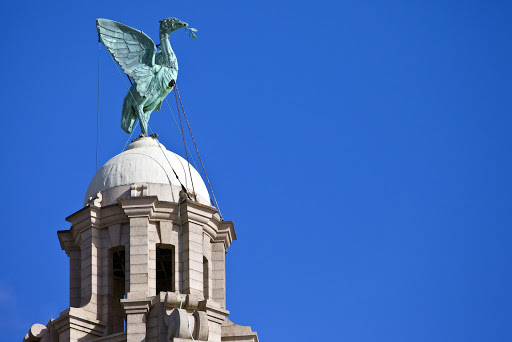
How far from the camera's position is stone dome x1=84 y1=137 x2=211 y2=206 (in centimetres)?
6525

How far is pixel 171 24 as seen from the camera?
6931cm

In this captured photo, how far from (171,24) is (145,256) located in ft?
37.7

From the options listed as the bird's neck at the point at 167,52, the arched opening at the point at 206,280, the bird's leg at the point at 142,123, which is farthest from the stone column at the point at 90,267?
the bird's neck at the point at 167,52

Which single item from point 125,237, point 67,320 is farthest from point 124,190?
point 67,320

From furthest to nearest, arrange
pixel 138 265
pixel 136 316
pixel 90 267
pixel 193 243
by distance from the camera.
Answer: pixel 193 243 → pixel 90 267 → pixel 138 265 → pixel 136 316

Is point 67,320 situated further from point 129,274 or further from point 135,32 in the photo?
point 135,32

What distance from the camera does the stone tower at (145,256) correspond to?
61750 mm

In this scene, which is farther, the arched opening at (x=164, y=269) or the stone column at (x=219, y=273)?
the arched opening at (x=164, y=269)

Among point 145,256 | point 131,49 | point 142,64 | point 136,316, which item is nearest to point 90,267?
point 145,256

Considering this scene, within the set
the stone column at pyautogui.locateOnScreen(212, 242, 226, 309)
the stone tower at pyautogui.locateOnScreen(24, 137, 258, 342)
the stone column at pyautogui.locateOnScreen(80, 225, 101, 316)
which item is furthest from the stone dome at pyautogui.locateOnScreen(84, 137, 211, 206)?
the stone column at pyautogui.locateOnScreen(212, 242, 226, 309)

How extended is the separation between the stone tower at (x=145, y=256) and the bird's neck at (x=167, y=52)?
372 centimetres

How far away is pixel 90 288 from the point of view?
63.6m

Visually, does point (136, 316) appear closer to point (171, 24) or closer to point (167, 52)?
point (167, 52)

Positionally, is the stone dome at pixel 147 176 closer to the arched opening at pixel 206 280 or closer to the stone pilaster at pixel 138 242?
the stone pilaster at pixel 138 242
